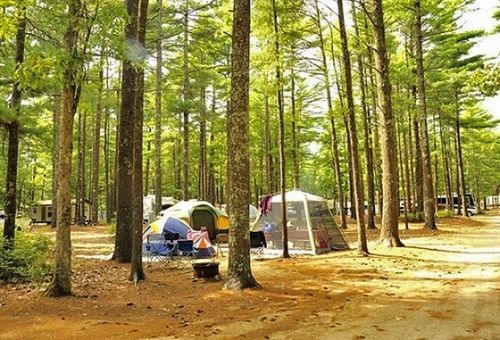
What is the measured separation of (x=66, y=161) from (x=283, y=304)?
393 centimetres

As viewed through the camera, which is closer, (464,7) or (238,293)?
(238,293)

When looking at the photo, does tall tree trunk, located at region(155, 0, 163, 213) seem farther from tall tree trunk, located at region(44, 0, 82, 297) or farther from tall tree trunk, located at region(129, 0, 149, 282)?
tall tree trunk, located at region(44, 0, 82, 297)

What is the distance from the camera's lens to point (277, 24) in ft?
36.7

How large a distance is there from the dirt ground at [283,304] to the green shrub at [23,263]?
43cm

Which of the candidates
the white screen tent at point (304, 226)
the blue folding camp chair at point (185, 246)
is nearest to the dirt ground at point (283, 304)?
the blue folding camp chair at point (185, 246)

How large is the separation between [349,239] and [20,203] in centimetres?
3522

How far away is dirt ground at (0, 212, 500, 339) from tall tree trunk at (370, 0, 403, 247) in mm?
2172

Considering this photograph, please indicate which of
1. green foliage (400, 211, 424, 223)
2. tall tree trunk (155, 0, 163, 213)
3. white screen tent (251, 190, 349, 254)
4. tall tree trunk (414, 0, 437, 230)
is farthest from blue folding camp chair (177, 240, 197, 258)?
green foliage (400, 211, 424, 223)

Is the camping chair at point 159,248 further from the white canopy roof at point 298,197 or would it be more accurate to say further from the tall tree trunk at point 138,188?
the white canopy roof at point 298,197

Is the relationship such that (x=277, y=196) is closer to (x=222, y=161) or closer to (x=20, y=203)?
(x=222, y=161)

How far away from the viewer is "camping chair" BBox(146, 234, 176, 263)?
1137 cm

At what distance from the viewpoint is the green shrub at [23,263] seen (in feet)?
25.7

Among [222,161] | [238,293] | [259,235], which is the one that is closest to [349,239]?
[259,235]

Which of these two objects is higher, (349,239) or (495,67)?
(495,67)
